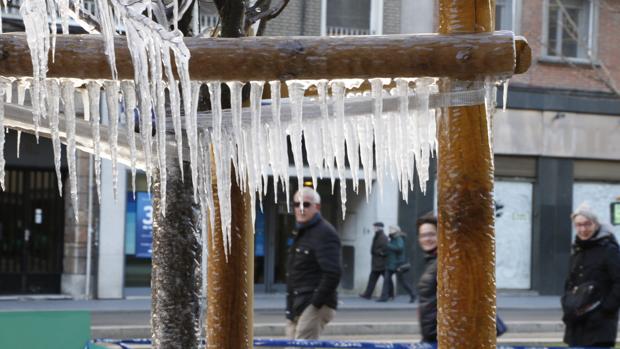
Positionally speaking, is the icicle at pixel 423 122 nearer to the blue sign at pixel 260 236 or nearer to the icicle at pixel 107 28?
the icicle at pixel 107 28

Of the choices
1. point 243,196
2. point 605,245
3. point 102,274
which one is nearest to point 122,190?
point 102,274

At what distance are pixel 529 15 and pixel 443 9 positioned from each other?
2300 cm

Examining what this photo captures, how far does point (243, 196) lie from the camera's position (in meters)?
3.85

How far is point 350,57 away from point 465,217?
59cm

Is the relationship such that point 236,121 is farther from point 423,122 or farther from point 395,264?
point 395,264

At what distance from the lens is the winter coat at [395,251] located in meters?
22.7

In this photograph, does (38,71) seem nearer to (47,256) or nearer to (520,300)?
(47,256)

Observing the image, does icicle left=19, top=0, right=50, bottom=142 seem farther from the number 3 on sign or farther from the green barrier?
the number 3 on sign

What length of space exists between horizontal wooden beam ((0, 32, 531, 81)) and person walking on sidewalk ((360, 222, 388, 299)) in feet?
65.6

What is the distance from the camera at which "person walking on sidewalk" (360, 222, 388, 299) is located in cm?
2288

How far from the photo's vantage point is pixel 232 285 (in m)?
3.84

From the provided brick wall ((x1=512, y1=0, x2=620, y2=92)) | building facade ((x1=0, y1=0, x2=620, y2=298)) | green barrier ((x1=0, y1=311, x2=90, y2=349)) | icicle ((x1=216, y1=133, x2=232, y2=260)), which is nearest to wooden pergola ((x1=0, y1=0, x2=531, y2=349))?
icicle ((x1=216, y1=133, x2=232, y2=260))

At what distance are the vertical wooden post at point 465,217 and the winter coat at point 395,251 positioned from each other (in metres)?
19.5

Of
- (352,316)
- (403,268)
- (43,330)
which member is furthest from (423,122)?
(403,268)
